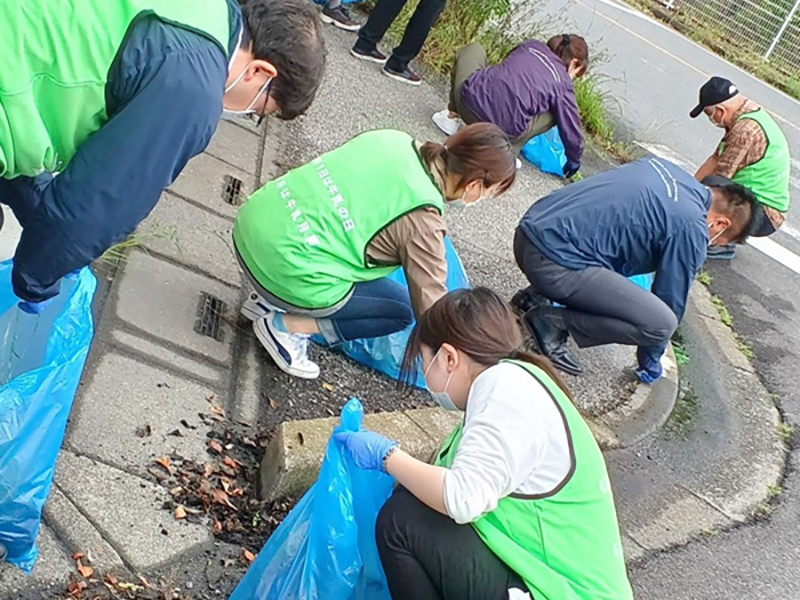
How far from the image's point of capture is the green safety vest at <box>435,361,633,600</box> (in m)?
1.93

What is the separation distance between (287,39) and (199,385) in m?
1.41

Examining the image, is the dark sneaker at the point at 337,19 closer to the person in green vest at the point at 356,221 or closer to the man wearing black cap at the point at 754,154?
the man wearing black cap at the point at 754,154

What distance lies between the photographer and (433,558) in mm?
2041

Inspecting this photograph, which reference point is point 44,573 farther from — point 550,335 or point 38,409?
point 550,335

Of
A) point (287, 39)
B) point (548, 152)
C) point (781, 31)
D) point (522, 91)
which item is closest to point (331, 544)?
point (287, 39)

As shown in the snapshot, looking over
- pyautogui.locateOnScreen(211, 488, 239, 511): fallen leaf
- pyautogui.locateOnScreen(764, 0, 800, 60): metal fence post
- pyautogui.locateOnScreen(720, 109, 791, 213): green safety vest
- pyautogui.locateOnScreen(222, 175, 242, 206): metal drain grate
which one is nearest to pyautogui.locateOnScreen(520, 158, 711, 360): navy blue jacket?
pyautogui.locateOnScreen(222, 175, 242, 206): metal drain grate

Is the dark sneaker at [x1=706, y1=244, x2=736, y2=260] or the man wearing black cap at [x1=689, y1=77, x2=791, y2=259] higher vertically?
the man wearing black cap at [x1=689, y1=77, x2=791, y2=259]

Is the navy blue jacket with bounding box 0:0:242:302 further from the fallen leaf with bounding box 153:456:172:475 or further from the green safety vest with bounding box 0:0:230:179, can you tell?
the fallen leaf with bounding box 153:456:172:475

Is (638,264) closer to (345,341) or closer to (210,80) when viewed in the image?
(345,341)

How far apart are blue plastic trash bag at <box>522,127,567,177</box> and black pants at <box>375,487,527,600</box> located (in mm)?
4418

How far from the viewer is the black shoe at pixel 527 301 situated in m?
4.34

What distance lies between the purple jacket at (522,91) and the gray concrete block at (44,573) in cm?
383

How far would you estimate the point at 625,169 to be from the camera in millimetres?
4023

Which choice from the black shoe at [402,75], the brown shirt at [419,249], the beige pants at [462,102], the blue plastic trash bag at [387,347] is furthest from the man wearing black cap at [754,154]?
the brown shirt at [419,249]
